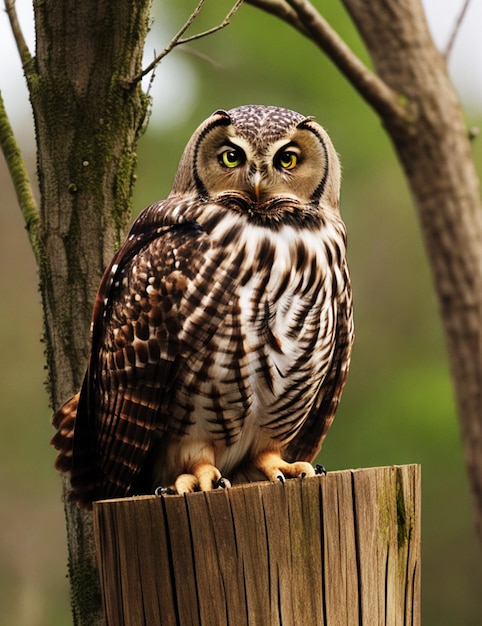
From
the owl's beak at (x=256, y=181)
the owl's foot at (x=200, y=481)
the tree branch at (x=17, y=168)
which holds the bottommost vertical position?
the owl's foot at (x=200, y=481)

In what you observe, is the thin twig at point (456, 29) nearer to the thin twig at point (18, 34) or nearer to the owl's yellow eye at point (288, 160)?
the owl's yellow eye at point (288, 160)

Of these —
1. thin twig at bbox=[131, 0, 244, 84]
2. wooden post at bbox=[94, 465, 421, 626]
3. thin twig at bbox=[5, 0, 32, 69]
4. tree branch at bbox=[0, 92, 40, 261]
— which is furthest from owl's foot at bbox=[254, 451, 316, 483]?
thin twig at bbox=[5, 0, 32, 69]

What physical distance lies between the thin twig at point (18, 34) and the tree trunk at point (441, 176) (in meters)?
1.22

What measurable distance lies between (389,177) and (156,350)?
460 inches

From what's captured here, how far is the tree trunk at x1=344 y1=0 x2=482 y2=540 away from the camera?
10.6 feet

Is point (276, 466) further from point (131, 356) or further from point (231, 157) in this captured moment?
point (231, 157)

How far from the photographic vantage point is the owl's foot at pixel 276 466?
2219mm

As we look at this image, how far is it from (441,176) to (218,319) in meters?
1.55

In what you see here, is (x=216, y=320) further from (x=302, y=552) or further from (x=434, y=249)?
(x=434, y=249)

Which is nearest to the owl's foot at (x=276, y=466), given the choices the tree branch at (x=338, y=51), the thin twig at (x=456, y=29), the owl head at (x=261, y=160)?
the owl head at (x=261, y=160)

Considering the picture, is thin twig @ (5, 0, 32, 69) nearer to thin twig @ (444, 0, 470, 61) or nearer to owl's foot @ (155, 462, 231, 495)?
owl's foot @ (155, 462, 231, 495)

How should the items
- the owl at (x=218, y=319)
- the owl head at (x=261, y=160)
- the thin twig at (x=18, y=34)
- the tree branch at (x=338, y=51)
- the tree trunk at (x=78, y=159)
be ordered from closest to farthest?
the owl at (x=218, y=319) < the owl head at (x=261, y=160) < the tree trunk at (x=78, y=159) < the thin twig at (x=18, y=34) < the tree branch at (x=338, y=51)

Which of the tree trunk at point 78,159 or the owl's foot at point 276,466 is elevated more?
the tree trunk at point 78,159

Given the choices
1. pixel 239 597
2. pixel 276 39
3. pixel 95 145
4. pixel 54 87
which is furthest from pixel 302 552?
pixel 276 39
